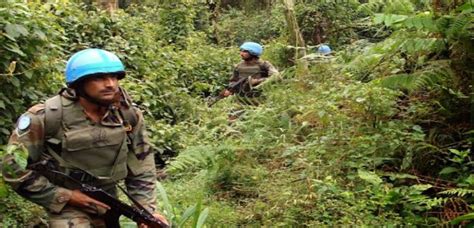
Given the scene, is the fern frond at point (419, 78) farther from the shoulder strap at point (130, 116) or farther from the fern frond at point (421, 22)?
the shoulder strap at point (130, 116)

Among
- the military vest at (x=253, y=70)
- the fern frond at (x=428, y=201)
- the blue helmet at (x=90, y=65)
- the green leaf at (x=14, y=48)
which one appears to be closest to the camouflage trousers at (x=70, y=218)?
the blue helmet at (x=90, y=65)

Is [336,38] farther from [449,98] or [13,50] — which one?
[13,50]

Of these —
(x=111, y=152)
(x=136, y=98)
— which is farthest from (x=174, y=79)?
(x=111, y=152)

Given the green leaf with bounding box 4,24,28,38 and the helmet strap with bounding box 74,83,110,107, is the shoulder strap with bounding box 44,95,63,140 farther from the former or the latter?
the green leaf with bounding box 4,24,28,38

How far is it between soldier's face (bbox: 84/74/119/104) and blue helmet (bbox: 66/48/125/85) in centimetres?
5

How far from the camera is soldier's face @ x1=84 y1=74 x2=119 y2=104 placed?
3.57m

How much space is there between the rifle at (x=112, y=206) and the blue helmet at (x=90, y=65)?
55 centimetres

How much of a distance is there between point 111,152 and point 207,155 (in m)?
2.72

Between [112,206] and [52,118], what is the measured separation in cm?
65

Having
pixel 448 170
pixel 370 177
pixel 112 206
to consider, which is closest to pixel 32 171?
pixel 112 206

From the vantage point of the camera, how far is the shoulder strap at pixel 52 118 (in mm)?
3494

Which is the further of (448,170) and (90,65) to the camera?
(448,170)

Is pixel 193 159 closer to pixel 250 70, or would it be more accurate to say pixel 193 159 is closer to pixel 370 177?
pixel 370 177

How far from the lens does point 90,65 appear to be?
3537 millimetres
